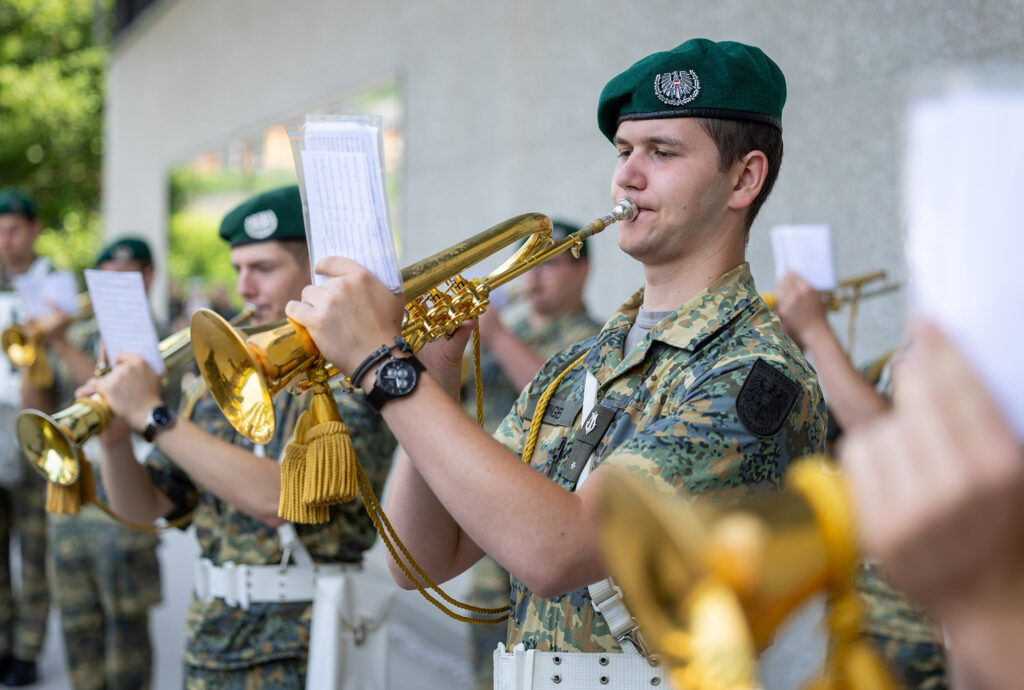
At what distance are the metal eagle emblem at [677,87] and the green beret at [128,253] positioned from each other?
3675mm

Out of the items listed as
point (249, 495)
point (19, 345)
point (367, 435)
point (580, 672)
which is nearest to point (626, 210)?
point (580, 672)

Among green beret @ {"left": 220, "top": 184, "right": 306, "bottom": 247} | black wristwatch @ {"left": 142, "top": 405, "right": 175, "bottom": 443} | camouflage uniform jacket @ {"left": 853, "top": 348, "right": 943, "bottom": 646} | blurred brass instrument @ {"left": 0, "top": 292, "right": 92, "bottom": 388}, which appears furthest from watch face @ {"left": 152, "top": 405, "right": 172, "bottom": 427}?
blurred brass instrument @ {"left": 0, "top": 292, "right": 92, "bottom": 388}

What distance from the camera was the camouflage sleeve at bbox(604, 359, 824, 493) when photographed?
1.34m

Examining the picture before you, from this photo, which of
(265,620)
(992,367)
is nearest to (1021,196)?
(992,367)

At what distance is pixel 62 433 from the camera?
264 centimetres

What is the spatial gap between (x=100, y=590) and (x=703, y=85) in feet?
12.5

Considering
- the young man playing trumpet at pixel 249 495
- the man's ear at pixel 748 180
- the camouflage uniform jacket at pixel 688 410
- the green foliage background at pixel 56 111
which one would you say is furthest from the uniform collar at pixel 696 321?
the green foliage background at pixel 56 111

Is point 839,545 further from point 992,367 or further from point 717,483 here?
point 717,483

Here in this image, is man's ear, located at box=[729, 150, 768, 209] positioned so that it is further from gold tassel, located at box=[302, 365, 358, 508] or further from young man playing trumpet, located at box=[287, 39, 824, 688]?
gold tassel, located at box=[302, 365, 358, 508]

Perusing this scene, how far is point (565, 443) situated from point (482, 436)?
0.46 metres

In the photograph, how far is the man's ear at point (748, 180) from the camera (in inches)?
66.8

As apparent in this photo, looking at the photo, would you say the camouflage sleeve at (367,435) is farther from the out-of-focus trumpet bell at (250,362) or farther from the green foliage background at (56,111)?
the green foliage background at (56,111)

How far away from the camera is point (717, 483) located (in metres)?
1.36

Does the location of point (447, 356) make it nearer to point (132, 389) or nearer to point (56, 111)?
point (132, 389)
